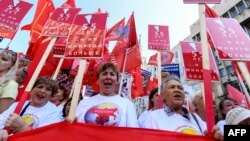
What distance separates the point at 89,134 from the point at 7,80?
1627 millimetres

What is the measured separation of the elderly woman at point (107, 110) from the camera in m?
3.01

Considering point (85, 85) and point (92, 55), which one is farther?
point (85, 85)

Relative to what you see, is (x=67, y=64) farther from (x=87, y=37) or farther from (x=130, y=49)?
(x=87, y=37)

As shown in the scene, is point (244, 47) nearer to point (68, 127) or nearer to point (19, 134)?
point (68, 127)

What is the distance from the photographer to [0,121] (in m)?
3.00

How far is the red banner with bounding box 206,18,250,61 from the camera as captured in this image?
350cm

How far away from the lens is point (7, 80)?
372 cm

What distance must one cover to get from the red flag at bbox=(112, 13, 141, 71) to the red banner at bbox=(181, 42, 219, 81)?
160cm

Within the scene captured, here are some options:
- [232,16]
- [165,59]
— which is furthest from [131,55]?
[232,16]

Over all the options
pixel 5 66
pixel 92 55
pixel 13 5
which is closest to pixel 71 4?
pixel 13 5

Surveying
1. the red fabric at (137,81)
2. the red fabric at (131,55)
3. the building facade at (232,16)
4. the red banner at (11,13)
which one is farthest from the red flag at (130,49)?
the building facade at (232,16)

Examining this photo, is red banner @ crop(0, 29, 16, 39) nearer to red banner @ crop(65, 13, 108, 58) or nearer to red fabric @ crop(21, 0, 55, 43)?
red fabric @ crop(21, 0, 55, 43)

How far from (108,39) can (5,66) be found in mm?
4228

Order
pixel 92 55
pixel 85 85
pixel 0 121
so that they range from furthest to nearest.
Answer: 1. pixel 85 85
2. pixel 92 55
3. pixel 0 121
